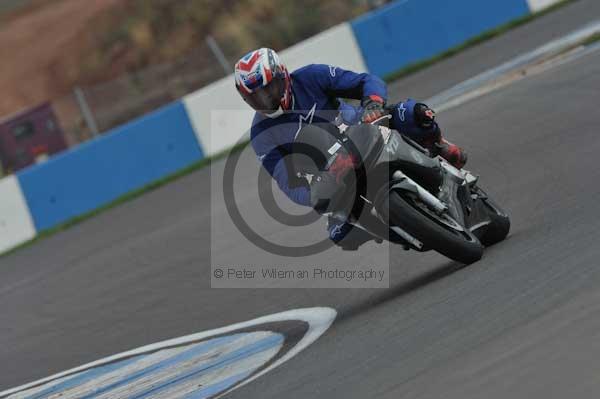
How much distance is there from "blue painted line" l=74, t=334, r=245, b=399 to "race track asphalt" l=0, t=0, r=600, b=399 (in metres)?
0.62

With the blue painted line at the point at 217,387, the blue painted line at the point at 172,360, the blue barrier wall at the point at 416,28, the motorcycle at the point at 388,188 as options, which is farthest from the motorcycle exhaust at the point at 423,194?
the blue barrier wall at the point at 416,28

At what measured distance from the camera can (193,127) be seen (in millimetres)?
16656

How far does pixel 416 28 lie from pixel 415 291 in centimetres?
1192

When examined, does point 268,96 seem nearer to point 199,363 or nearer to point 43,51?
point 199,363

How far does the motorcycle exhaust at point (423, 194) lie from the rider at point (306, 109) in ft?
1.78

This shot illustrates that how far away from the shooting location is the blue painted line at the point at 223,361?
640 centimetres

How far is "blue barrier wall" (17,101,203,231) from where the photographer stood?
15.8m

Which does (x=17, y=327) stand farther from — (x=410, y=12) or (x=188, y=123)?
(x=410, y=12)

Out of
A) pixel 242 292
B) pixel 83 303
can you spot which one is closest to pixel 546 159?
pixel 242 292

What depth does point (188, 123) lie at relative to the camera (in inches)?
655

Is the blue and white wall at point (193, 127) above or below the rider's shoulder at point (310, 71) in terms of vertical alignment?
above

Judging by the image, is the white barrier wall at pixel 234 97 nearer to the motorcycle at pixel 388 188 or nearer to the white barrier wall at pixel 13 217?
the white barrier wall at pixel 13 217

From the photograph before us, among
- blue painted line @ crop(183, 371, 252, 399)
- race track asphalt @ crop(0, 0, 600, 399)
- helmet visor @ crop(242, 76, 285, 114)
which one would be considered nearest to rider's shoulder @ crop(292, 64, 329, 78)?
helmet visor @ crop(242, 76, 285, 114)

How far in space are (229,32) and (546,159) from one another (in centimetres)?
1658
